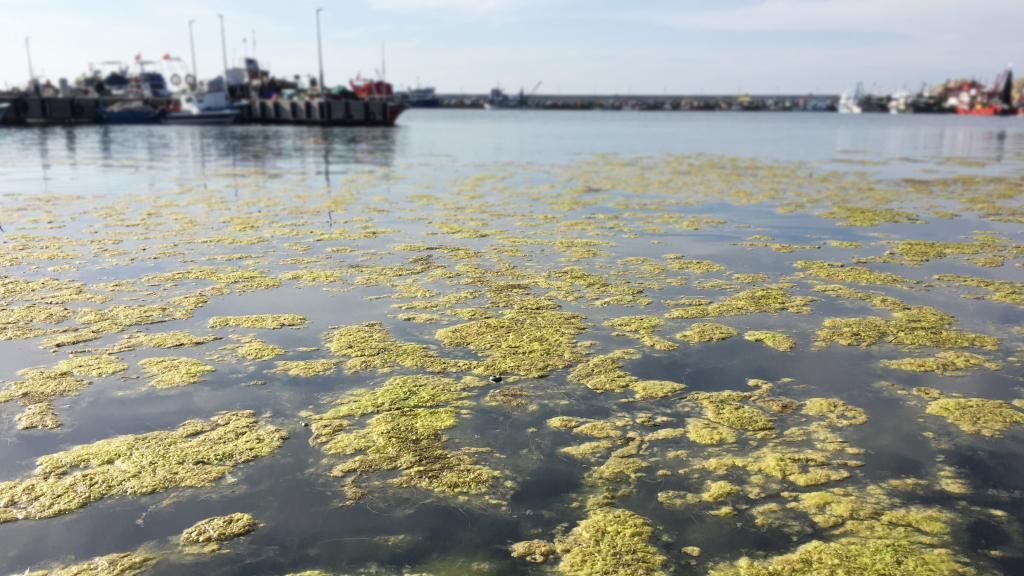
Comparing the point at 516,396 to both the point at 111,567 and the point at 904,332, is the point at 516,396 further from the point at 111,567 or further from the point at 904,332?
the point at 904,332

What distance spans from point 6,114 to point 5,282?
72.0 metres

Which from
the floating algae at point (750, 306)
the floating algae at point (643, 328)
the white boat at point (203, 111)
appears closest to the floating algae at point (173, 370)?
the floating algae at point (643, 328)

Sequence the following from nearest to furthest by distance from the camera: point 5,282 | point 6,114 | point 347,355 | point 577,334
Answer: point 347,355, point 577,334, point 5,282, point 6,114

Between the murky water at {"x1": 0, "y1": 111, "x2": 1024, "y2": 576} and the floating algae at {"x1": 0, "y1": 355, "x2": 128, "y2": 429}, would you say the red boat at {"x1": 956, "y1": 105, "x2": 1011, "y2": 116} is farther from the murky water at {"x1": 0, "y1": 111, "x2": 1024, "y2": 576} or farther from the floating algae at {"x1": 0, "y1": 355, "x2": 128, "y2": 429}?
the floating algae at {"x1": 0, "y1": 355, "x2": 128, "y2": 429}

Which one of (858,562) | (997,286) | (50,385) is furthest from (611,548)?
(997,286)

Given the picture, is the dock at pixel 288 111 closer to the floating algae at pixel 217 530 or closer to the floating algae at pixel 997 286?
the floating algae at pixel 997 286

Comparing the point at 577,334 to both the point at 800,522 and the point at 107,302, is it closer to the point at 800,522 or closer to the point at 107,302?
the point at 800,522

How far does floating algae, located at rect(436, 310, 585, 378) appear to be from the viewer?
6.18 meters

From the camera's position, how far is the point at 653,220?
1352 centimetres

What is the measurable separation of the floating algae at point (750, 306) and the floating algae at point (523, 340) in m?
1.37

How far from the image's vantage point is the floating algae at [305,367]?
19.6ft

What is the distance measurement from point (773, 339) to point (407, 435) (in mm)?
3973

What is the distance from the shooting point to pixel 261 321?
7262mm

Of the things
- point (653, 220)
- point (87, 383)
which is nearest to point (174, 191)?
point (653, 220)
